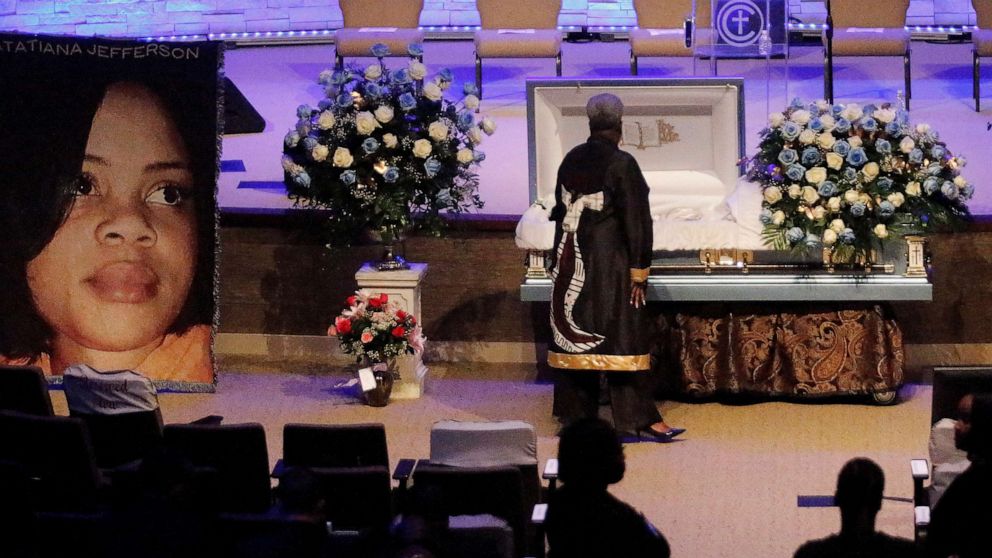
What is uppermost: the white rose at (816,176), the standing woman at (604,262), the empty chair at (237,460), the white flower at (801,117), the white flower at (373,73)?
the white flower at (373,73)

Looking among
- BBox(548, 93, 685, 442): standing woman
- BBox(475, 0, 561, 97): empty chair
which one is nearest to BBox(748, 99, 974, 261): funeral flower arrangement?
BBox(548, 93, 685, 442): standing woman

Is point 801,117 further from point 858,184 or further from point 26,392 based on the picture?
point 26,392

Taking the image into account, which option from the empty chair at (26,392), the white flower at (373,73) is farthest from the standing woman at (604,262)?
the empty chair at (26,392)

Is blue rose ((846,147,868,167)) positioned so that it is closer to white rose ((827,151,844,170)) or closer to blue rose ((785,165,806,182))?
white rose ((827,151,844,170))

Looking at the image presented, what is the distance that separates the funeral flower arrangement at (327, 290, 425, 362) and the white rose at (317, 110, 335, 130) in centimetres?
88

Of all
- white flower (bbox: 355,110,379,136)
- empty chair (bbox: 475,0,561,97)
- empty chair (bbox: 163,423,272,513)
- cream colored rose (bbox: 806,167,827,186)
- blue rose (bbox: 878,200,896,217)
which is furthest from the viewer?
empty chair (bbox: 475,0,561,97)

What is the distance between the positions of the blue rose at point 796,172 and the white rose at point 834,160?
0.42ft

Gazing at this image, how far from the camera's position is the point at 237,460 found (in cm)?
548

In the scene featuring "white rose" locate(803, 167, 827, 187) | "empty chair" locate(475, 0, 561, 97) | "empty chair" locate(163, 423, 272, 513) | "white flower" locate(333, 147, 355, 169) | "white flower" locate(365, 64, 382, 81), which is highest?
"empty chair" locate(475, 0, 561, 97)

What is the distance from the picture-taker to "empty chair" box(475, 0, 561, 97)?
11.9 meters

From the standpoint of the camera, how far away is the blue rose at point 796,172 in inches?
301

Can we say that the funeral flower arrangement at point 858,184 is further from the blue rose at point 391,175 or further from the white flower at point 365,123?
the white flower at point 365,123

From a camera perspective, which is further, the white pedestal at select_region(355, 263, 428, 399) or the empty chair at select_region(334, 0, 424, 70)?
the empty chair at select_region(334, 0, 424, 70)

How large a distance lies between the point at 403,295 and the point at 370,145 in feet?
2.70
